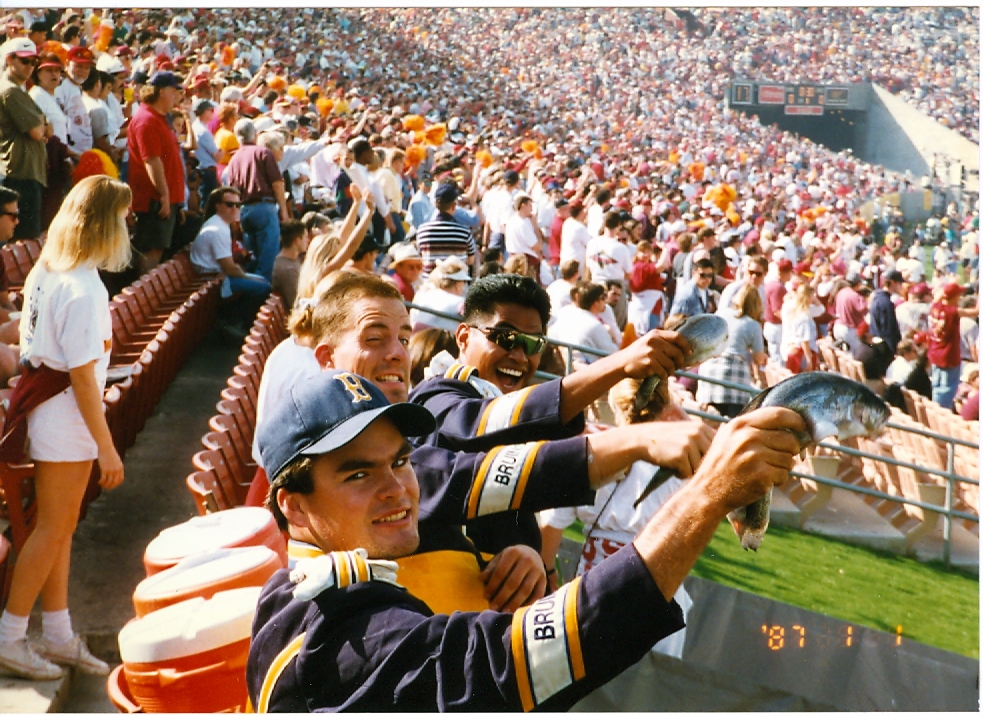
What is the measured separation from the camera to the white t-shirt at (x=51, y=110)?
5.69 metres

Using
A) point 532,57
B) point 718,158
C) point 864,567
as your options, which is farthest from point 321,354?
point 718,158

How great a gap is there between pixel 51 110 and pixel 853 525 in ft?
16.6

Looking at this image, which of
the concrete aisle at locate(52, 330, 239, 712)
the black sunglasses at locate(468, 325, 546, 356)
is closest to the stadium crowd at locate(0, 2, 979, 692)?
the black sunglasses at locate(468, 325, 546, 356)

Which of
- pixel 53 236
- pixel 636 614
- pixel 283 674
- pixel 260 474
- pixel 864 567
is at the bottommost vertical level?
pixel 864 567

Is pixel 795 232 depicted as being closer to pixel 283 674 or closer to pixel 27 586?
pixel 27 586

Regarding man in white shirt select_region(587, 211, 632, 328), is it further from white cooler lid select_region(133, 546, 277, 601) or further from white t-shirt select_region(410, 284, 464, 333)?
white cooler lid select_region(133, 546, 277, 601)

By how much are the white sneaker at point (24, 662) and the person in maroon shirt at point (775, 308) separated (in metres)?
6.28

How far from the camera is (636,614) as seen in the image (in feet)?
3.30

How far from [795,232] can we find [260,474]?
12030 mm

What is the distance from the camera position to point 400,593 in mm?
1178

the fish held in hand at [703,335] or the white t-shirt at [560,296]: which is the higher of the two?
the fish held in hand at [703,335]

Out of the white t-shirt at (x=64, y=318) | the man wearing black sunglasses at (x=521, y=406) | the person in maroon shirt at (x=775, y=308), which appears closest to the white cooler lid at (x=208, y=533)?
the white t-shirt at (x=64, y=318)

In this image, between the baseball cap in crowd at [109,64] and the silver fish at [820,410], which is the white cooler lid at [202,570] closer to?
the silver fish at [820,410]

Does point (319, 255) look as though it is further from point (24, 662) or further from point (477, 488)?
point (477, 488)
